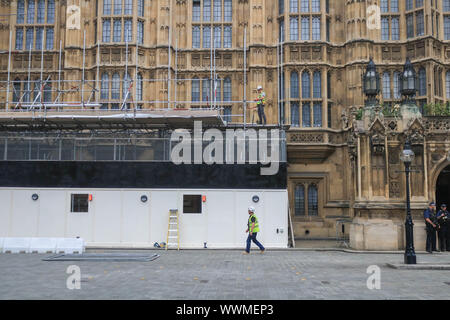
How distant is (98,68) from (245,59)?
8.09 metres

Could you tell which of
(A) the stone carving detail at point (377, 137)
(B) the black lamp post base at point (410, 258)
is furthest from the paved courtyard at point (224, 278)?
(A) the stone carving detail at point (377, 137)

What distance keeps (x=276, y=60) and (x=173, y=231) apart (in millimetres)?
11567

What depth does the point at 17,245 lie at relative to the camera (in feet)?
63.1

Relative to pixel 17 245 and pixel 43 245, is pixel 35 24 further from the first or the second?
pixel 43 245

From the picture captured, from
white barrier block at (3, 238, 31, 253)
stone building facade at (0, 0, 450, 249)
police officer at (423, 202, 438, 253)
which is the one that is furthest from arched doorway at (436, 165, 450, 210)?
white barrier block at (3, 238, 31, 253)

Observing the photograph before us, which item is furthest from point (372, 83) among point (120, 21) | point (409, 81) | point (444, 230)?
point (120, 21)

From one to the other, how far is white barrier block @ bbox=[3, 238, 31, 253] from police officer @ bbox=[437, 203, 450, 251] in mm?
16475

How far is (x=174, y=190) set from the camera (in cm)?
2166

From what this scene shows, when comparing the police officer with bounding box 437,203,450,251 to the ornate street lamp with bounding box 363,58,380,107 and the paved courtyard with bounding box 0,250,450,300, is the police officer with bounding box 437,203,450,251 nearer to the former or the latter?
the paved courtyard with bounding box 0,250,450,300

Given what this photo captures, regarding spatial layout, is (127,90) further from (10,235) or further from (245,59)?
(10,235)

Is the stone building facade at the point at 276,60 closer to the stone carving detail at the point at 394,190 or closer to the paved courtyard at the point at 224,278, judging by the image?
the stone carving detail at the point at 394,190

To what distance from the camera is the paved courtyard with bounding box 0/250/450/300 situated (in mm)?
10367

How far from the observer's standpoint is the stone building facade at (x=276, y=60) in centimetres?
2595
